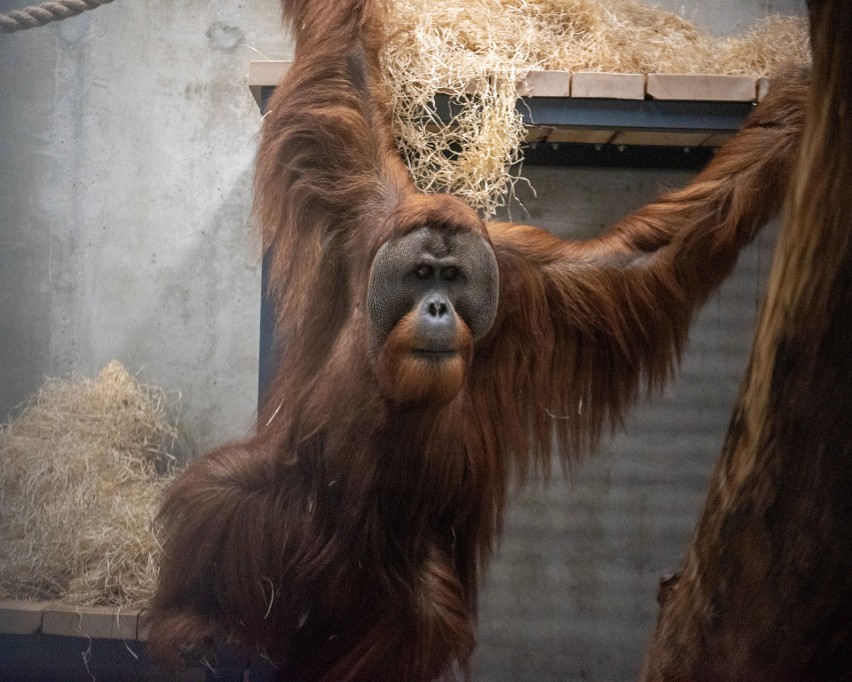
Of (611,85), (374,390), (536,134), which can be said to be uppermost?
(611,85)

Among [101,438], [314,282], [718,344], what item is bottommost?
[101,438]

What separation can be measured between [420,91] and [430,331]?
3.22 feet

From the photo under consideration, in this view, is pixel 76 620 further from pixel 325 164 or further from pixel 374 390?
pixel 325 164

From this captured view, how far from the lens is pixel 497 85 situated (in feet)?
8.86

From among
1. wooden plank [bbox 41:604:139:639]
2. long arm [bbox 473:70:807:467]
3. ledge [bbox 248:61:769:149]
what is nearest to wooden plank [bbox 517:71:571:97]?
ledge [bbox 248:61:769:149]

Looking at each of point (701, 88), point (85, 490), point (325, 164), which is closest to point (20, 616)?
point (85, 490)

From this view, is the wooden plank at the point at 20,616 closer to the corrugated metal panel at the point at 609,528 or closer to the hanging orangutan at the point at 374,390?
the hanging orangutan at the point at 374,390

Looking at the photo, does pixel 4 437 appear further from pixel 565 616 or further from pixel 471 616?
pixel 565 616

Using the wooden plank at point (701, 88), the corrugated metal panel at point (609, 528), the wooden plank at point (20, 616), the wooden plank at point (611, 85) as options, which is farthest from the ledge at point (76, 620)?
the wooden plank at point (701, 88)

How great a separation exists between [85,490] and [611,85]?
98.7 inches

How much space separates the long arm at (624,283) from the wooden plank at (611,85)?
337 mm

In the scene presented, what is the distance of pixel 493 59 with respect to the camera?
2707 millimetres

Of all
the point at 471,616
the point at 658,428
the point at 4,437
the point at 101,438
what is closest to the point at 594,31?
the point at 658,428

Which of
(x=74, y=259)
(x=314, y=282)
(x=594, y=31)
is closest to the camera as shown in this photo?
(x=314, y=282)
